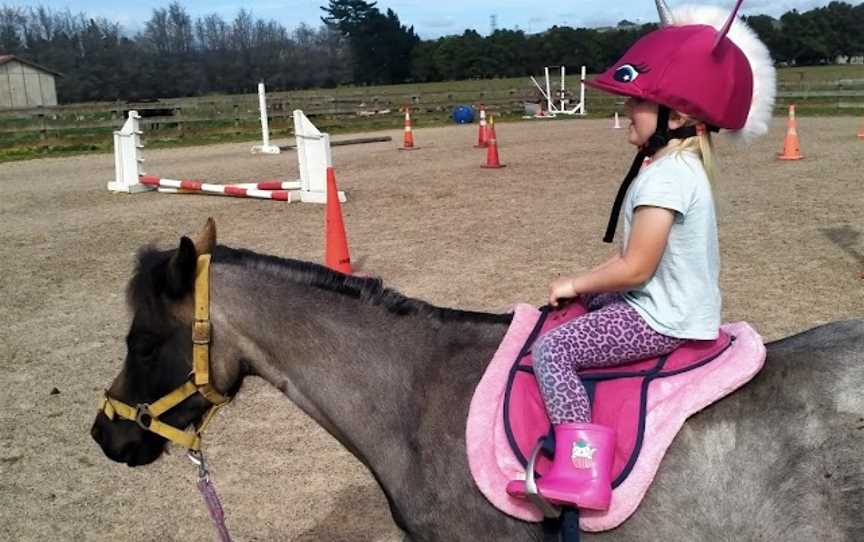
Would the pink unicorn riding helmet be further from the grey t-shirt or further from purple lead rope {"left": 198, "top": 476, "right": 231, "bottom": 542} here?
purple lead rope {"left": 198, "top": 476, "right": 231, "bottom": 542}

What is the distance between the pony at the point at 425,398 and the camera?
2.36 meters

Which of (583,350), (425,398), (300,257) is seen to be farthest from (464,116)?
(583,350)

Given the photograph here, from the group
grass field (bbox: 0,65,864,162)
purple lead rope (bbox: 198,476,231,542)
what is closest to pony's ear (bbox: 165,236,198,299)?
purple lead rope (bbox: 198,476,231,542)

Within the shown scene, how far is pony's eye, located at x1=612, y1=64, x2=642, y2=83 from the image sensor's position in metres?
2.47

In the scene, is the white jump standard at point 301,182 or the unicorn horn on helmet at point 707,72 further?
the white jump standard at point 301,182

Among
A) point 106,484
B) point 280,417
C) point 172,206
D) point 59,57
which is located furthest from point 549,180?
point 59,57

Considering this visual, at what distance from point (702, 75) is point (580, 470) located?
1355 millimetres

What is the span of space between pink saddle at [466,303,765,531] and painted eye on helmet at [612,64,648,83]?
949 mm

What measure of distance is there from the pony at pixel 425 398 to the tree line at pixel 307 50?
230 ft

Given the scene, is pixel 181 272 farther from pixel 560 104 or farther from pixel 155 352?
pixel 560 104

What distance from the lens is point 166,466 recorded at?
5.00 m

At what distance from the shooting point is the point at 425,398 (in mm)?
2660

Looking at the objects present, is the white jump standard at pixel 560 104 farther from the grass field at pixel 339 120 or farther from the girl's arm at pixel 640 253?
the girl's arm at pixel 640 253

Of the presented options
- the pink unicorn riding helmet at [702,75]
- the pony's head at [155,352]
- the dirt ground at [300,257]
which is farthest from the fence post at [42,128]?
the pink unicorn riding helmet at [702,75]
